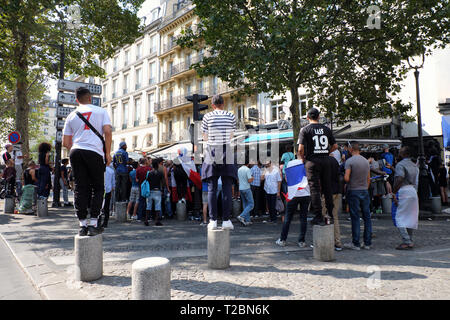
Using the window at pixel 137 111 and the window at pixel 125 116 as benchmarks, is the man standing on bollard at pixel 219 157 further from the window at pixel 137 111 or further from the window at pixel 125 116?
the window at pixel 125 116

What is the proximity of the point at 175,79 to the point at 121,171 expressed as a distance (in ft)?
79.1

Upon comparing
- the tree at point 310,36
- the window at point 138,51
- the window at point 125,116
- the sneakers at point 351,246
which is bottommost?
the sneakers at point 351,246

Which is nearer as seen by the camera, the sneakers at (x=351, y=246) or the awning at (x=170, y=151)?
the sneakers at (x=351, y=246)

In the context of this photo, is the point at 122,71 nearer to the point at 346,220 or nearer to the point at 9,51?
the point at 9,51

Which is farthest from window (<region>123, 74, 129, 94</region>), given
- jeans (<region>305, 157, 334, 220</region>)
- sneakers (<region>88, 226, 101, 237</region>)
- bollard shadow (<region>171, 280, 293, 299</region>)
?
bollard shadow (<region>171, 280, 293, 299</region>)

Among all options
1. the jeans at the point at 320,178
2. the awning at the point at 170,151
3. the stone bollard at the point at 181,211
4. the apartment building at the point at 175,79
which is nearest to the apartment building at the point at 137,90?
the apartment building at the point at 175,79

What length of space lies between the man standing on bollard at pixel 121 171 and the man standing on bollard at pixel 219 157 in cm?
502

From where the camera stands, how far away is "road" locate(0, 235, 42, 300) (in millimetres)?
3170

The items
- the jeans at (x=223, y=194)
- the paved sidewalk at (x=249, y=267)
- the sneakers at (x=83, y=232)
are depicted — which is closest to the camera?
the paved sidewalk at (x=249, y=267)

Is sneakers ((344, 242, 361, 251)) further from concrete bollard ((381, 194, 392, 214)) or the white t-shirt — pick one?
concrete bollard ((381, 194, 392, 214))

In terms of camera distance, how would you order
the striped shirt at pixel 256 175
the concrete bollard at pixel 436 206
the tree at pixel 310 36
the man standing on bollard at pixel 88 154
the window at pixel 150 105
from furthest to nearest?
1. the window at pixel 150 105
2. the concrete bollard at pixel 436 206
3. the striped shirt at pixel 256 175
4. the tree at pixel 310 36
5. the man standing on bollard at pixel 88 154

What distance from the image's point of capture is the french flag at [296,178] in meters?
5.70

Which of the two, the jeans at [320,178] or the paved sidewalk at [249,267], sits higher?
the jeans at [320,178]

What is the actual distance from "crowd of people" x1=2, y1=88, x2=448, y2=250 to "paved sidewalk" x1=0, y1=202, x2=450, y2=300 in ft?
1.78
